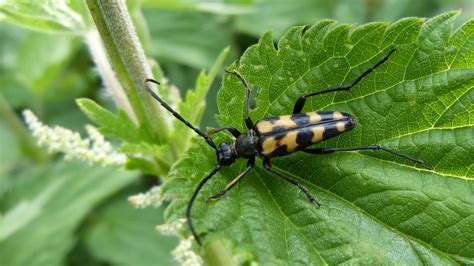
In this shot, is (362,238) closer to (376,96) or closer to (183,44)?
(376,96)

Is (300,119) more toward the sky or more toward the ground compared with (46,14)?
more toward the ground

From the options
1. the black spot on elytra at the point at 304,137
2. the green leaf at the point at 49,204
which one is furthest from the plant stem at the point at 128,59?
the green leaf at the point at 49,204

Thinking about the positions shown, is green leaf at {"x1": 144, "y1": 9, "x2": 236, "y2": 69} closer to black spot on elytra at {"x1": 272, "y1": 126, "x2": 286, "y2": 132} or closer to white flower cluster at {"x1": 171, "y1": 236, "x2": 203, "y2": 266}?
black spot on elytra at {"x1": 272, "y1": 126, "x2": 286, "y2": 132}

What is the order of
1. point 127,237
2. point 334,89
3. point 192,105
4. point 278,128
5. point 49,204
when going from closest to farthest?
1. point 334,89
2. point 192,105
3. point 278,128
4. point 49,204
5. point 127,237

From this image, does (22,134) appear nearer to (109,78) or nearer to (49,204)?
(49,204)

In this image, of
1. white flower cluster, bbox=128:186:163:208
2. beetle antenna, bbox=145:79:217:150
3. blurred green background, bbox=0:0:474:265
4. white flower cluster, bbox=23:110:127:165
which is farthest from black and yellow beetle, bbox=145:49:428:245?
blurred green background, bbox=0:0:474:265

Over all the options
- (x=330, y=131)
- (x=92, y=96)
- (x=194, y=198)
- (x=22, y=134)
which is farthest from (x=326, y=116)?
(x=92, y=96)

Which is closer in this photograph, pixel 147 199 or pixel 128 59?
pixel 128 59
